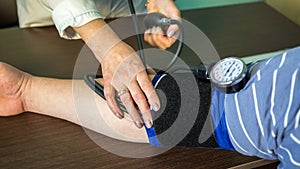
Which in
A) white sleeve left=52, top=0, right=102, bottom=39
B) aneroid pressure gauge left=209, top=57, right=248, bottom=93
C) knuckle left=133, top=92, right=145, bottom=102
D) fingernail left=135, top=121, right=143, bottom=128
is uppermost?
white sleeve left=52, top=0, right=102, bottom=39

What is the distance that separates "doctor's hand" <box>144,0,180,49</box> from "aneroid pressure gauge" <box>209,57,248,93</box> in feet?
0.77

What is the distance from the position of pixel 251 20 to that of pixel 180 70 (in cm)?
55

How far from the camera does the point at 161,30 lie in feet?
3.18

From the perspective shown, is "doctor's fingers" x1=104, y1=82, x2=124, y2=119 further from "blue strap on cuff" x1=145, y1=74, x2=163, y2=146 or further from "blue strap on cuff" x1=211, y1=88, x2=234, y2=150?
"blue strap on cuff" x1=211, y1=88, x2=234, y2=150

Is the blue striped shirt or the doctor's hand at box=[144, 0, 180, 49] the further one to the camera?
the doctor's hand at box=[144, 0, 180, 49]

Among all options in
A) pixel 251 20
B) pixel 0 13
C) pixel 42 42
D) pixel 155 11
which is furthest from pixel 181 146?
pixel 0 13

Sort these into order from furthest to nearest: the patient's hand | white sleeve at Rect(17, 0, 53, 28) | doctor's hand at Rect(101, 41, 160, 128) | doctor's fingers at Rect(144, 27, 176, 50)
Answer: white sleeve at Rect(17, 0, 53, 28)
doctor's fingers at Rect(144, 27, 176, 50)
the patient's hand
doctor's hand at Rect(101, 41, 160, 128)

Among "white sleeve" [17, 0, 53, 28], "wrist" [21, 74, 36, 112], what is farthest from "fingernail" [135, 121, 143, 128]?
"white sleeve" [17, 0, 53, 28]

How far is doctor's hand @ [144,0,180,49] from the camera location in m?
0.94

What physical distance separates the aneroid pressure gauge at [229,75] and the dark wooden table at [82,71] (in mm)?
159

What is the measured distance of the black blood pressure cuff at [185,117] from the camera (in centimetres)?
76

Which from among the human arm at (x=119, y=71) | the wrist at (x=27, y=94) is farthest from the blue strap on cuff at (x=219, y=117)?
the wrist at (x=27, y=94)

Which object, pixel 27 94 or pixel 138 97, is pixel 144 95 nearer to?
pixel 138 97

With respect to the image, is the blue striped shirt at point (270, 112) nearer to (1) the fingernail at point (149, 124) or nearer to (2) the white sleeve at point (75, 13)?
(1) the fingernail at point (149, 124)
